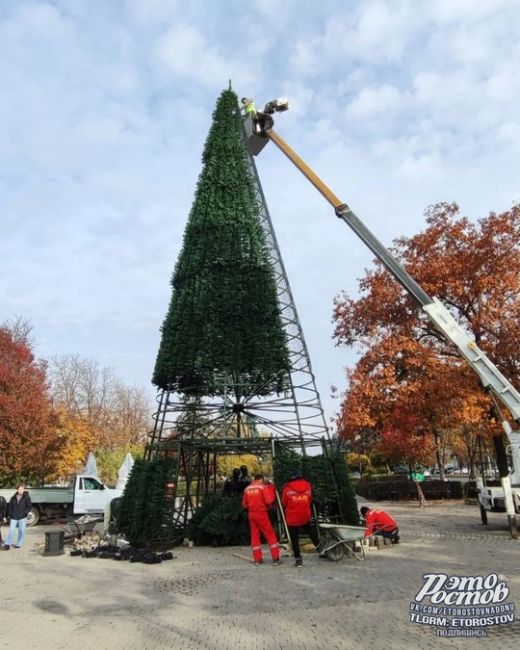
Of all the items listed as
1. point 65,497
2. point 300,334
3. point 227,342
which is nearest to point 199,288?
point 227,342

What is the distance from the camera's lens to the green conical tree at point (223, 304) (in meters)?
12.1

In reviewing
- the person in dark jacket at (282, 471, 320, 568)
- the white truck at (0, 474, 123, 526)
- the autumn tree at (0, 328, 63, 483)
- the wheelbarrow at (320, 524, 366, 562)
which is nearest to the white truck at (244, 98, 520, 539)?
the wheelbarrow at (320, 524, 366, 562)

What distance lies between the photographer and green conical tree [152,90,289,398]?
12102 mm

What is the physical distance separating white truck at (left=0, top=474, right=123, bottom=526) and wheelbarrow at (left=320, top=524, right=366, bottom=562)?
10.1m

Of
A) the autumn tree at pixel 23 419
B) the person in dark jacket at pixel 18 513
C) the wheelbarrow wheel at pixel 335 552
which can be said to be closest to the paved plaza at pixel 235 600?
the wheelbarrow wheel at pixel 335 552

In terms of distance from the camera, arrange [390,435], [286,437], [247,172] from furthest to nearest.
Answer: [390,435] → [247,172] → [286,437]

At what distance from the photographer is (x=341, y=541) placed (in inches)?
356

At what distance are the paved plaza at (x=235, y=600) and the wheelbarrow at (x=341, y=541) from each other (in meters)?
0.19

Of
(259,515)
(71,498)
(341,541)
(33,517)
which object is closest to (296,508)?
(259,515)

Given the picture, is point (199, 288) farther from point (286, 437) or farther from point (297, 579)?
point (297, 579)

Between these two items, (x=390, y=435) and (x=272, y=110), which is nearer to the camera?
(x=272, y=110)

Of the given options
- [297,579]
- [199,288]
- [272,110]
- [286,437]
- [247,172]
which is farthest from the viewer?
[272,110]

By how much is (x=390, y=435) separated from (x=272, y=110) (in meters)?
12.4

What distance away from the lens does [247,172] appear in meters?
13.7
